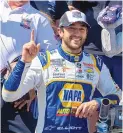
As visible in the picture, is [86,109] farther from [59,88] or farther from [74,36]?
[74,36]

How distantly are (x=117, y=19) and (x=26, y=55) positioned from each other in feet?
3.53

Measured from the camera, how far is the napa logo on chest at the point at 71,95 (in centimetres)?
297

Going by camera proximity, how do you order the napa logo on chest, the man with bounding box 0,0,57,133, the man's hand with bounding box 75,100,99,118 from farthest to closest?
the man with bounding box 0,0,57,133, the napa logo on chest, the man's hand with bounding box 75,100,99,118

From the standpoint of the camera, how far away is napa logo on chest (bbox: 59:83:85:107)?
9.75ft

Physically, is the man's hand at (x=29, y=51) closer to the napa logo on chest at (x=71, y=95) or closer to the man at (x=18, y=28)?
the napa logo on chest at (x=71, y=95)

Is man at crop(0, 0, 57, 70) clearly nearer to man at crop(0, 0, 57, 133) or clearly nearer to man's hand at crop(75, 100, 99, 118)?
man at crop(0, 0, 57, 133)

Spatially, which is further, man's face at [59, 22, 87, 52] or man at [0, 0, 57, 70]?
man at [0, 0, 57, 70]

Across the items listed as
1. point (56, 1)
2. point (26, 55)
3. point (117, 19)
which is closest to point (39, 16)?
point (56, 1)

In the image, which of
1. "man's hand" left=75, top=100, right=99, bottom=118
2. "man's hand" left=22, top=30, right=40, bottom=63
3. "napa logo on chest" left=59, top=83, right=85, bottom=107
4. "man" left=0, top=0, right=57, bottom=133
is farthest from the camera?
"man" left=0, top=0, right=57, bottom=133

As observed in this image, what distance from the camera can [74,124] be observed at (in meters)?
3.01

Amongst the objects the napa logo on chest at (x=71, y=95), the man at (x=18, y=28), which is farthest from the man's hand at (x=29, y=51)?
the man at (x=18, y=28)

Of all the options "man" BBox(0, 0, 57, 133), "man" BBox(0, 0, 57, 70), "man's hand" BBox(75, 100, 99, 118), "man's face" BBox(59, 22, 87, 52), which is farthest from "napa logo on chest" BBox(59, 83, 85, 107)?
"man" BBox(0, 0, 57, 70)

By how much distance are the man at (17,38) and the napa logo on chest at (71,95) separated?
0.39 metres

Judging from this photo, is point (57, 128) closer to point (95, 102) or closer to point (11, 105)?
point (95, 102)
